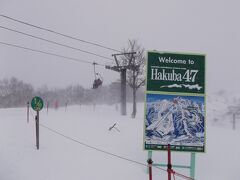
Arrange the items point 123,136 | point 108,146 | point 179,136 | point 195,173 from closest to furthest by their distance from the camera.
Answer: point 179,136 < point 195,173 < point 108,146 < point 123,136

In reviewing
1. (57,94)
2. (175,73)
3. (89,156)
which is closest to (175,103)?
(175,73)

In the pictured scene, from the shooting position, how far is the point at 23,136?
13.1 m

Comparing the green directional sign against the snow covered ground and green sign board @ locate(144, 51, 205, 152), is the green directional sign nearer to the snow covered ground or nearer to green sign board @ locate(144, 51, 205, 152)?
green sign board @ locate(144, 51, 205, 152)

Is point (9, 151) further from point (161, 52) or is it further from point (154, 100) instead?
point (161, 52)

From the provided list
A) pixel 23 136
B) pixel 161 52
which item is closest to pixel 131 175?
pixel 161 52

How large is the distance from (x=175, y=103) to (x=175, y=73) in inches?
36.8

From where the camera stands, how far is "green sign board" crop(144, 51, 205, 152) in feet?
31.5

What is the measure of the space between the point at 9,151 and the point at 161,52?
6.19m

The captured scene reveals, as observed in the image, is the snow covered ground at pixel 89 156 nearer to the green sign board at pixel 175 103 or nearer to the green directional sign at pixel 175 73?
the green sign board at pixel 175 103

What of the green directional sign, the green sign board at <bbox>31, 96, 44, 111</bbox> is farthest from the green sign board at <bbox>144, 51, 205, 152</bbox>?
the green sign board at <bbox>31, 96, 44, 111</bbox>

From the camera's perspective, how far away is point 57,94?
98.1m

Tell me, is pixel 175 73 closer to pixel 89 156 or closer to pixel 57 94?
pixel 89 156

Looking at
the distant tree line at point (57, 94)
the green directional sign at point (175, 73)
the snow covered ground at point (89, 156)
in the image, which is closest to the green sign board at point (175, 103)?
the green directional sign at point (175, 73)

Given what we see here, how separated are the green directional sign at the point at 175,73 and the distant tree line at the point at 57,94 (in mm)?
46507
